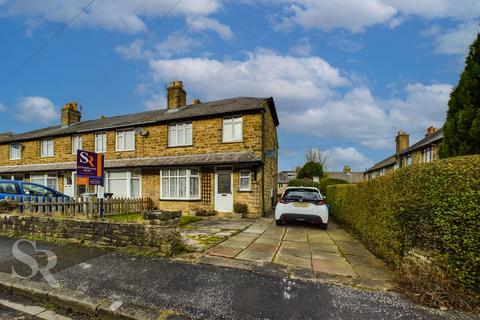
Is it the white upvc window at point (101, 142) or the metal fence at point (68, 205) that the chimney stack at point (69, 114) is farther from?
the metal fence at point (68, 205)

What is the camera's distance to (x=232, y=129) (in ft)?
43.3

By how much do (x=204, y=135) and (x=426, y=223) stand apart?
37.0ft

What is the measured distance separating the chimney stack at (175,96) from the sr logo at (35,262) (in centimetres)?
1203

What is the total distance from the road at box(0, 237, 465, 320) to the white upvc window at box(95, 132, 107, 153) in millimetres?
13066

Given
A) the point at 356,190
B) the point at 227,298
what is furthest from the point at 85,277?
the point at 356,190

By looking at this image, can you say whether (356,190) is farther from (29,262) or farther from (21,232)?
(21,232)

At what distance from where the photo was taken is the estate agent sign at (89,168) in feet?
25.6

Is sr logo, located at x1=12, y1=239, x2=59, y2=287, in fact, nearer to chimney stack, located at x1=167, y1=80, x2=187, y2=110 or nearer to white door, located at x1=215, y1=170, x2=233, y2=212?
white door, located at x1=215, y1=170, x2=233, y2=212

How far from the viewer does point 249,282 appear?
12.5 ft

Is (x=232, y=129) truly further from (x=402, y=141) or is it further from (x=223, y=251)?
(x=402, y=141)

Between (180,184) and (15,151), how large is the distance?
16.9m

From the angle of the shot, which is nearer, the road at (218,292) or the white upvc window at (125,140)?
the road at (218,292)

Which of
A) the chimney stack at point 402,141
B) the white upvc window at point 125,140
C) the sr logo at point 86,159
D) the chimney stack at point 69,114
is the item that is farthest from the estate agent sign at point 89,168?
the chimney stack at point 402,141

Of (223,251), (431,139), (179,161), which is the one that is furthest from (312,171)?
(223,251)
